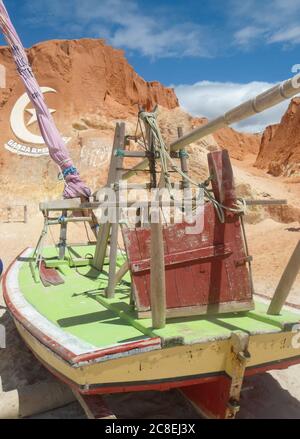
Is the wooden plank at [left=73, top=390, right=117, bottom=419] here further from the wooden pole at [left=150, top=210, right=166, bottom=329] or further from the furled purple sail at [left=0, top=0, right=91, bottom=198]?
the furled purple sail at [left=0, top=0, right=91, bottom=198]

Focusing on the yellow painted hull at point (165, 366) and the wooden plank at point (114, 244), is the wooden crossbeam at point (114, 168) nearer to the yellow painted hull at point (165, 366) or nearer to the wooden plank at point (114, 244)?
the wooden plank at point (114, 244)

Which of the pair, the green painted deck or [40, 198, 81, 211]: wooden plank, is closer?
the green painted deck

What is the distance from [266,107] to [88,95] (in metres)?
22.4

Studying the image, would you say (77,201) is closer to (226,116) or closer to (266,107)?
(226,116)

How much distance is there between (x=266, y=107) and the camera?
3.23 m

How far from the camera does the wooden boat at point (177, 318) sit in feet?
10.1

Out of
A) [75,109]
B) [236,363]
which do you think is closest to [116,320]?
[236,363]

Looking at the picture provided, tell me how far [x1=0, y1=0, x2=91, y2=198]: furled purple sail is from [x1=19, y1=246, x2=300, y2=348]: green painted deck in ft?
7.12

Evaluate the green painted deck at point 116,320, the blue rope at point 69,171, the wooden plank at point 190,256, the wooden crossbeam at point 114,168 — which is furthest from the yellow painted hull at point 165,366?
the blue rope at point 69,171

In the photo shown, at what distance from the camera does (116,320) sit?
12.8 feet

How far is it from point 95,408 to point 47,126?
5.95m

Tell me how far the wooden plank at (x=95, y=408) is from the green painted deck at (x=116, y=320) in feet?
1.51

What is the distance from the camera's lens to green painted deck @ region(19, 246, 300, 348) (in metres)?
3.33

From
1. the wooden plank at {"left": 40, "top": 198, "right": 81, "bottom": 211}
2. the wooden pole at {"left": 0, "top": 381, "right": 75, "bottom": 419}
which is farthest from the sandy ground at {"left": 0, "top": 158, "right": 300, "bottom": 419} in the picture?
the wooden plank at {"left": 40, "top": 198, "right": 81, "bottom": 211}
